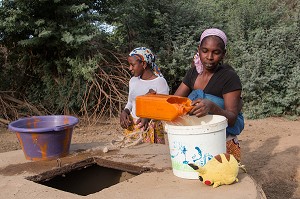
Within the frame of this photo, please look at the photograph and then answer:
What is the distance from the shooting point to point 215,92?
6.42 ft

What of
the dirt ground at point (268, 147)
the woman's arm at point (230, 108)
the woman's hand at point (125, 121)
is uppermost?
the woman's arm at point (230, 108)

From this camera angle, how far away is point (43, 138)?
2.23m

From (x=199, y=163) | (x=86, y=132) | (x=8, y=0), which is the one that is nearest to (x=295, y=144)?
(x=86, y=132)

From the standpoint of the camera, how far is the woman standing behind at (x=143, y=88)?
287 cm

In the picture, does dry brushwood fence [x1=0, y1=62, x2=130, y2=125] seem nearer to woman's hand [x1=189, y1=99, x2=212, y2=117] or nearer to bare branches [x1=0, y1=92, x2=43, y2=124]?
bare branches [x1=0, y1=92, x2=43, y2=124]

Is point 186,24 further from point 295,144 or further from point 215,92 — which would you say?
point 215,92

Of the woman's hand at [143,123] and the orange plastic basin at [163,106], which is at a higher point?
the orange plastic basin at [163,106]

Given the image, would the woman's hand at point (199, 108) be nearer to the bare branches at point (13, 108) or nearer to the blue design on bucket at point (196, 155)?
the blue design on bucket at point (196, 155)

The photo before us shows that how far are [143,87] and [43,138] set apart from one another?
3.22ft

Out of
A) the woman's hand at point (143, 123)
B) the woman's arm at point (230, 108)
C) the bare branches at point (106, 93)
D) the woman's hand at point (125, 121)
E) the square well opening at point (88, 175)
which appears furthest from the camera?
the bare branches at point (106, 93)

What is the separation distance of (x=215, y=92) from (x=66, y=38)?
4526 mm

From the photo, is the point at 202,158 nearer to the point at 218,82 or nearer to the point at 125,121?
the point at 218,82

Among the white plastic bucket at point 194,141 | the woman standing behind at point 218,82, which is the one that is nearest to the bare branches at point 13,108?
the woman standing behind at point 218,82

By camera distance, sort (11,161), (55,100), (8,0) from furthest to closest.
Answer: (55,100) < (8,0) < (11,161)
